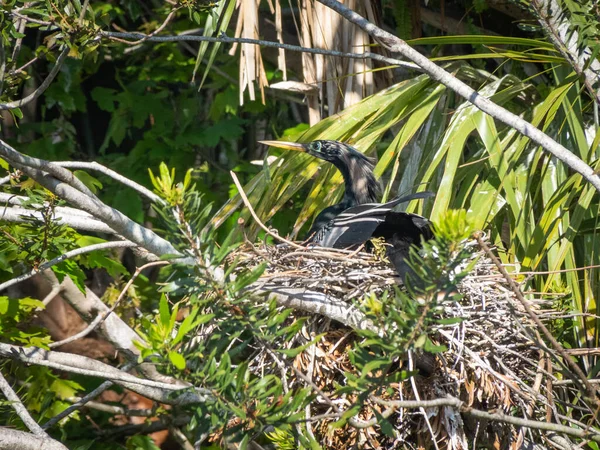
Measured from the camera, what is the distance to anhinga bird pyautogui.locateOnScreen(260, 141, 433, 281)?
3244 mm

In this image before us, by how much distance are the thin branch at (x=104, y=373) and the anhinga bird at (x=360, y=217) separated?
33.1 inches

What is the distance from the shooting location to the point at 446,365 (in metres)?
2.93

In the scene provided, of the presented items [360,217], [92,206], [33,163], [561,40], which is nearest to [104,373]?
[92,206]

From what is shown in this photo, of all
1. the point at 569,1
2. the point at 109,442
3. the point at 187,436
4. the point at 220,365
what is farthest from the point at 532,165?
the point at 109,442

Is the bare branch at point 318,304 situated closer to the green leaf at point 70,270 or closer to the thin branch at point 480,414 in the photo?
the thin branch at point 480,414

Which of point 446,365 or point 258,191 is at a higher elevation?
point 258,191

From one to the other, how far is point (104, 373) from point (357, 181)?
193cm

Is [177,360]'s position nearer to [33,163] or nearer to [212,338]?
[212,338]

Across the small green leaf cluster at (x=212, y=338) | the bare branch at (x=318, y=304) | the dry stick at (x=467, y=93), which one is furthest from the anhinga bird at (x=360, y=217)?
Result: the small green leaf cluster at (x=212, y=338)

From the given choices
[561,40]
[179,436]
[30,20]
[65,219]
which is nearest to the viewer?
[30,20]

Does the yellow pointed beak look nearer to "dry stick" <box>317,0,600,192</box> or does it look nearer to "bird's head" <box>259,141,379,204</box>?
"bird's head" <box>259,141,379,204</box>

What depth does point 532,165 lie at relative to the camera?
12.1 feet

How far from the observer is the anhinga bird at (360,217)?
3.24 metres

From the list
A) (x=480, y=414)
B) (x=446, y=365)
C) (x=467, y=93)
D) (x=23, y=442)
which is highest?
(x=467, y=93)
